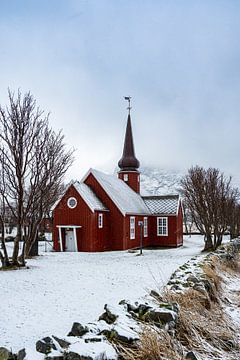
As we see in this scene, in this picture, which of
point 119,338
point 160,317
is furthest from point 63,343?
point 160,317

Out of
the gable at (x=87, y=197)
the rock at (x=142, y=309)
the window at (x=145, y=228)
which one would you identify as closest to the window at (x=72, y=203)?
the gable at (x=87, y=197)

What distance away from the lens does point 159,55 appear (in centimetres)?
1595

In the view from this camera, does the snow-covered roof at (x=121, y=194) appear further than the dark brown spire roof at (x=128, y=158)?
No

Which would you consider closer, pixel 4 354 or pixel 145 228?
pixel 4 354

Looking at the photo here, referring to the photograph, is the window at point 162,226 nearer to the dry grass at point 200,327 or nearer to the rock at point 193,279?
the rock at point 193,279

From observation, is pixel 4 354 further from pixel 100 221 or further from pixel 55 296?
pixel 100 221

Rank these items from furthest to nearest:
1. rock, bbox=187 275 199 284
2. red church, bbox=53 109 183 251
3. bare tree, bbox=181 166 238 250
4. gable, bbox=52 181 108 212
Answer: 1. red church, bbox=53 109 183 251
2. gable, bbox=52 181 108 212
3. bare tree, bbox=181 166 238 250
4. rock, bbox=187 275 199 284

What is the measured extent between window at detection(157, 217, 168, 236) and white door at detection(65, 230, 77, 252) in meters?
9.36

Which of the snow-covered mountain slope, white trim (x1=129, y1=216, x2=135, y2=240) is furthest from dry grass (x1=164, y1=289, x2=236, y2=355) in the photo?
the snow-covered mountain slope

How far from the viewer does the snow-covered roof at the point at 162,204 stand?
1326 inches

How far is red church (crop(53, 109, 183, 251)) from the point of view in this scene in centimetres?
2733

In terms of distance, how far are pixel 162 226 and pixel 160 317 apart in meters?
28.4

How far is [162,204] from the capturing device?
34.8m

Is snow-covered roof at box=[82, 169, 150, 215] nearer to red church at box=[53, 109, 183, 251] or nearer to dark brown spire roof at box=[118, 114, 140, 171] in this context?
red church at box=[53, 109, 183, 251]
